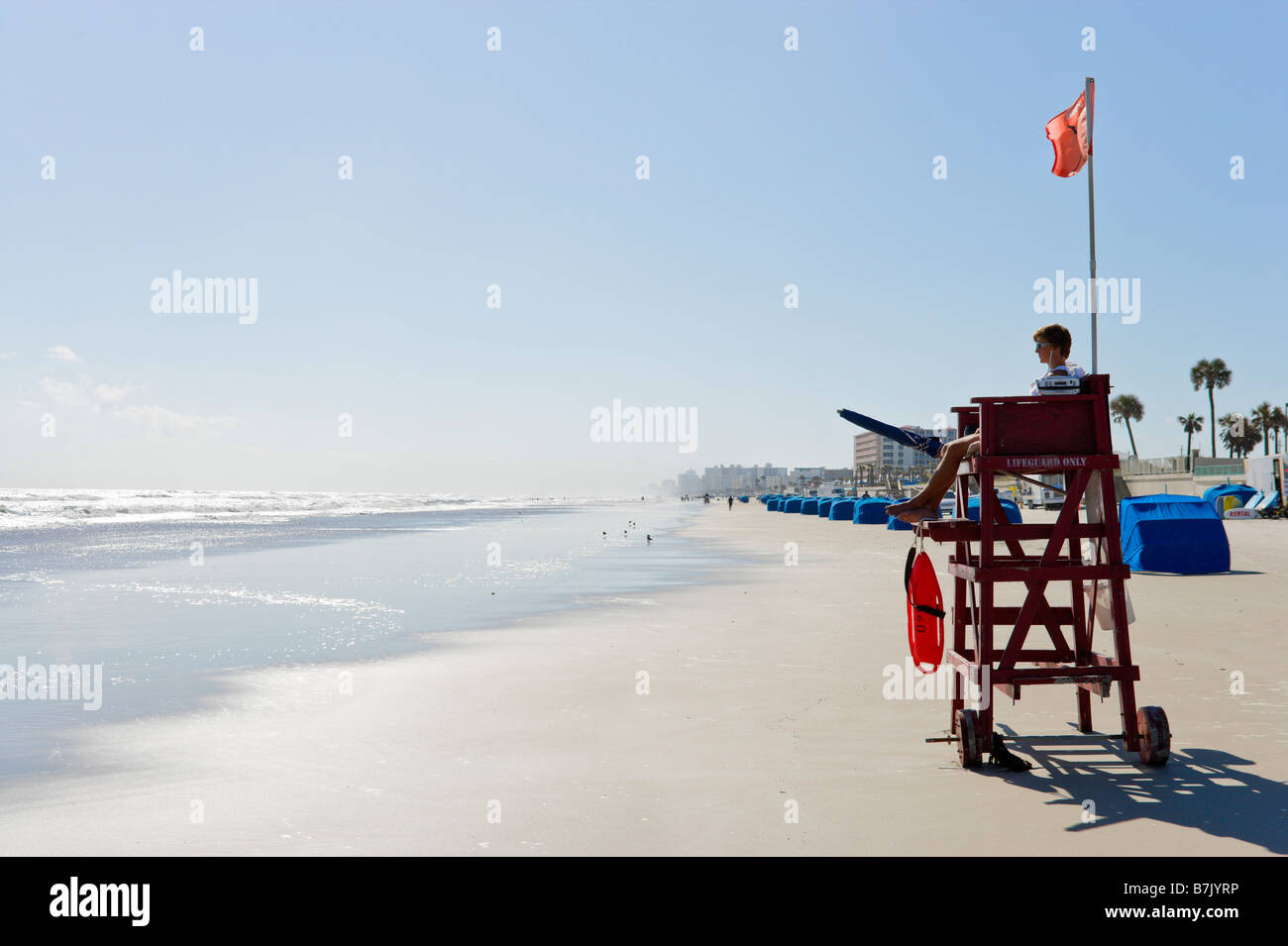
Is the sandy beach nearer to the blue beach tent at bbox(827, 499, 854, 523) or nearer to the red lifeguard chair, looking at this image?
the red lifeguard chair

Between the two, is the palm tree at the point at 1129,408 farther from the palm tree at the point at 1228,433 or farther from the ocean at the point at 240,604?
the ocean at the point at 240,604

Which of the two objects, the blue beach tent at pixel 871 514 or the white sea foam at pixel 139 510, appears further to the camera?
the white sea foam at pixel 139 510

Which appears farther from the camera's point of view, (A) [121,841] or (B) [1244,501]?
(B) [1244,501]

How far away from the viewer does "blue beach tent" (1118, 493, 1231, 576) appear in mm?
17328


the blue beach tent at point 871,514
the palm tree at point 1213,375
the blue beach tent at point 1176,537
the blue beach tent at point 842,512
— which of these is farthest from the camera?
the palm tree at point 1213,375

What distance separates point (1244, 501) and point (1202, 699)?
140 ft

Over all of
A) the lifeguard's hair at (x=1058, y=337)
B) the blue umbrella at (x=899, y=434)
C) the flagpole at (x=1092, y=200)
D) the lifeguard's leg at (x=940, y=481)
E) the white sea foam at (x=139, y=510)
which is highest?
the flagpole at (x=1092, y=200)

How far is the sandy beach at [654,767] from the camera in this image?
14.8 feet

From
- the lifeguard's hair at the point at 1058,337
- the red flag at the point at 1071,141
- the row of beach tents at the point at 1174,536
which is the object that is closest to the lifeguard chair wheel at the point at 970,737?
the lifeguard's hair at the point at 1058,337

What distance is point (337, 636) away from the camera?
39.8ft

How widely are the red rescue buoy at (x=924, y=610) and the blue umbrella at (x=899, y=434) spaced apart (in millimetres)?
754

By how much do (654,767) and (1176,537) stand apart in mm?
15671
